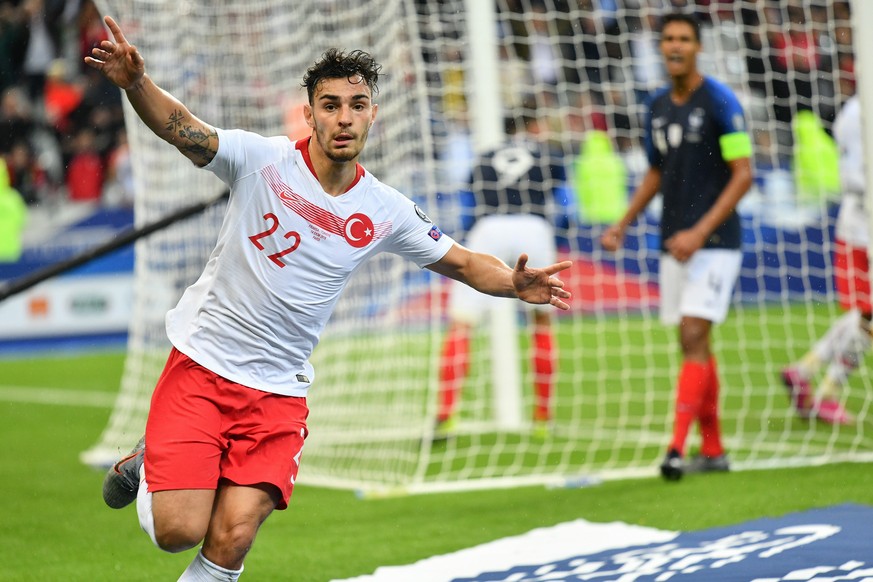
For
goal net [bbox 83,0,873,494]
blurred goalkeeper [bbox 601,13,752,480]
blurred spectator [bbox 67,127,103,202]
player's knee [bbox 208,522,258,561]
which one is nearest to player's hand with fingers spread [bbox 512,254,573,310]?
player's knee [bbox 208,522,258,561]

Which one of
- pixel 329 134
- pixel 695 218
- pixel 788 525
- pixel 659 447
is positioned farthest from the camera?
pixel 659 447

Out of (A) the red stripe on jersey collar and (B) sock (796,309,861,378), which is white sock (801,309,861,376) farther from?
(A) the red stripe on jersey collar

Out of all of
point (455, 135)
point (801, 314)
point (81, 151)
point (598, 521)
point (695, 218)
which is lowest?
point (598, 521)

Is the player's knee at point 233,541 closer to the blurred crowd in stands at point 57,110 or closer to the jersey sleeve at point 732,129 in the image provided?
the jersey sleeve at point 732,129

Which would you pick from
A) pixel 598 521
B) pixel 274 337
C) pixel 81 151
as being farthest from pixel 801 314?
pixel 81 151

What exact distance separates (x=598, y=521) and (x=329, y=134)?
2696 mm

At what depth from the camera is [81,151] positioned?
17266 millimetres

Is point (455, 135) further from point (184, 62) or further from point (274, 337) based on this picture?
point (274, 337)

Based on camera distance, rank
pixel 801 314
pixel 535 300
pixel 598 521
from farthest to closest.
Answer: pixel 801 314
pixel 598 521
pixel 535 300

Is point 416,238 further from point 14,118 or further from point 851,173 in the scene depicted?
point 14,118

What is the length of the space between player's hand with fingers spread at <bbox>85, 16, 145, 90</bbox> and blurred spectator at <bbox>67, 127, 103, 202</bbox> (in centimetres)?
1335

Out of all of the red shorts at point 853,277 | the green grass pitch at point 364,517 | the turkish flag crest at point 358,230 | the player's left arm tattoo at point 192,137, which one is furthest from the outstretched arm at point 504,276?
the red shorts at point 853,277

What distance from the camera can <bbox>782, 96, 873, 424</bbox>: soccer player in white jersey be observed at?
795cm

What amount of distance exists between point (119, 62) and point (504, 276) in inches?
58.8
